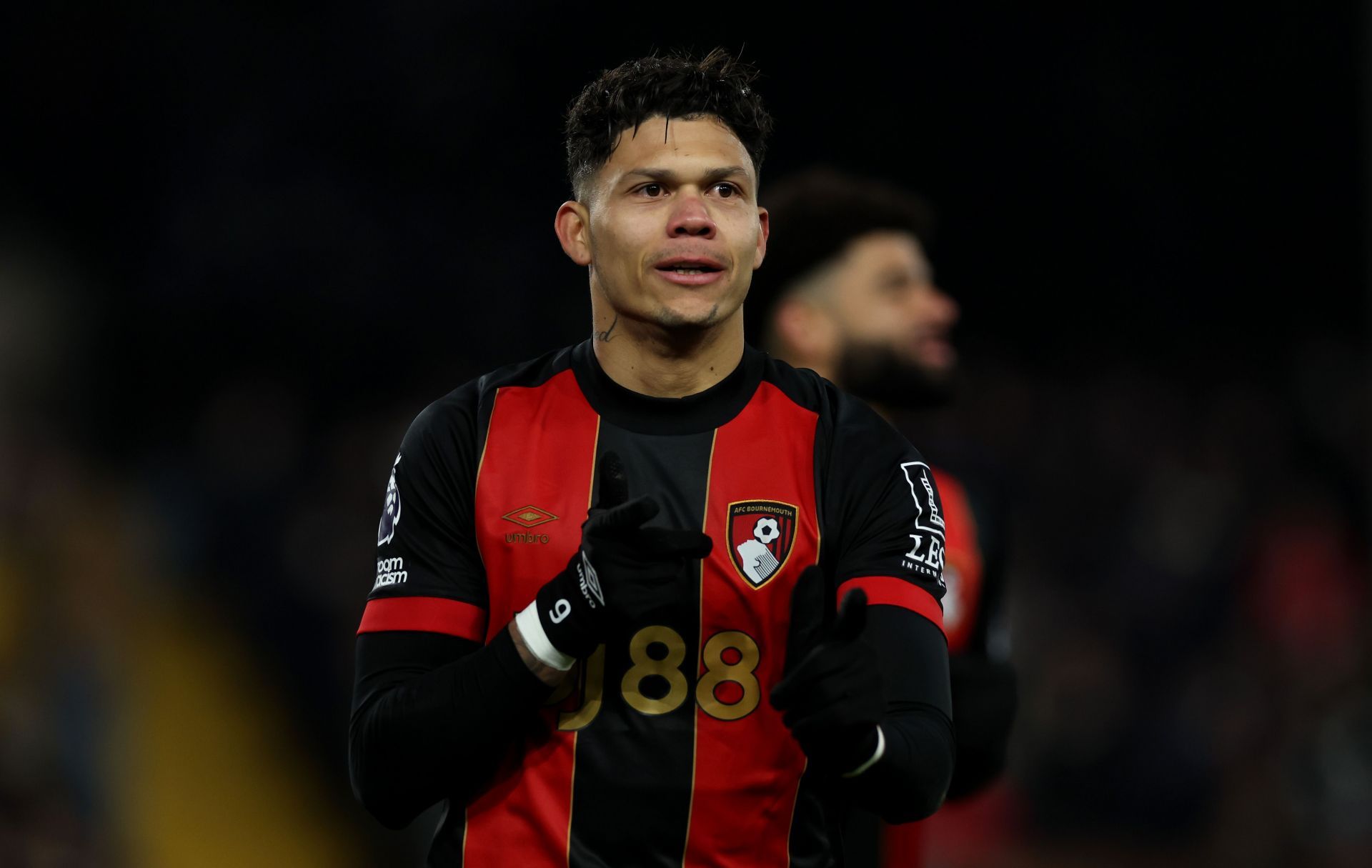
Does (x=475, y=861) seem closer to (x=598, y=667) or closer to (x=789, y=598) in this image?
(x=598, y=667)

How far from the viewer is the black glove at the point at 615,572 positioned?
210 cm

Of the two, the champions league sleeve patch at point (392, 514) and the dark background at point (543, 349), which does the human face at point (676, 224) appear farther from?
the dark background at point (543, 349)

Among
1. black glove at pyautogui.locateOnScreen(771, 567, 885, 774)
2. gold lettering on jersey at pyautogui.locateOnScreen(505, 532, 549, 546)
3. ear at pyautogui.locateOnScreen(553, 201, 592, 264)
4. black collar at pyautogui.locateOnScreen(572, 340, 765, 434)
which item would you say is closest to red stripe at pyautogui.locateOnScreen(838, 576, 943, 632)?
black glove at pyautogui.locateOnScreen(771, 567, 885, 774)

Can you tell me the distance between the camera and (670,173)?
238 centimetres

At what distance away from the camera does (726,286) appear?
2385mm

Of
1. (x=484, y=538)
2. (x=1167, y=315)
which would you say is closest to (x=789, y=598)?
(x=484, y=538)

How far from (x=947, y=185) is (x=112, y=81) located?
4.63m

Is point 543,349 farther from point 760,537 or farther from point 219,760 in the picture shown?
point 760,537

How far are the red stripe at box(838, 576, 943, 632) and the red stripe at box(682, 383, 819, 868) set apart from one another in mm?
75

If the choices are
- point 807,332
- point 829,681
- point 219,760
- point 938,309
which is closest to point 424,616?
point 829,681

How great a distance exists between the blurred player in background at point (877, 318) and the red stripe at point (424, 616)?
1.78 m

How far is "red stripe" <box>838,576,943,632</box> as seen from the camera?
2.32 m

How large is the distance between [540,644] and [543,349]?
6.27 metres

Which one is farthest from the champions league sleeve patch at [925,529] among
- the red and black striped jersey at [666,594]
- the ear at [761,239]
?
the ear at [761,239]
